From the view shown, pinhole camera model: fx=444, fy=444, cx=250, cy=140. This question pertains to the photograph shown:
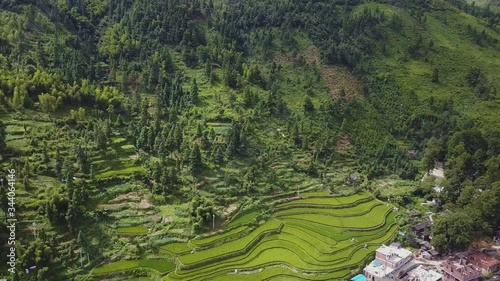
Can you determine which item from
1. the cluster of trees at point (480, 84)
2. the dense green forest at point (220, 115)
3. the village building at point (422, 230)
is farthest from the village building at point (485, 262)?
the cluster of trees at point (480, 84)

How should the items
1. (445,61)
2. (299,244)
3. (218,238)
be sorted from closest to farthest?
1. (218,238)
2. (299,244)
3. (445,61)

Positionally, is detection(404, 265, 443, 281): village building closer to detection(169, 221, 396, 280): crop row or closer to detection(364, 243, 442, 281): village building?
detection(364, 243, 442, 281): village building

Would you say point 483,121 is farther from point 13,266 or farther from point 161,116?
point 13,266

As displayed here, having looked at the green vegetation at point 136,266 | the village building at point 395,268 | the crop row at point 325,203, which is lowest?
the green vegetation at point 136,266

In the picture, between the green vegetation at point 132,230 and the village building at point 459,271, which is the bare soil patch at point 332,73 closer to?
the village building at point 459,271

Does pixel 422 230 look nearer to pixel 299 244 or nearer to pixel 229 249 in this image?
pixel 299 244

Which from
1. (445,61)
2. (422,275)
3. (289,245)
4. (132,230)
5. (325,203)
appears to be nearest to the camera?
(422,275)

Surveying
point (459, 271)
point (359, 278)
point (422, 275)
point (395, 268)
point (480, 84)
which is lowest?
point (359, 278)

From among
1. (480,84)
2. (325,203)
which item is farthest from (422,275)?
(480,84)
